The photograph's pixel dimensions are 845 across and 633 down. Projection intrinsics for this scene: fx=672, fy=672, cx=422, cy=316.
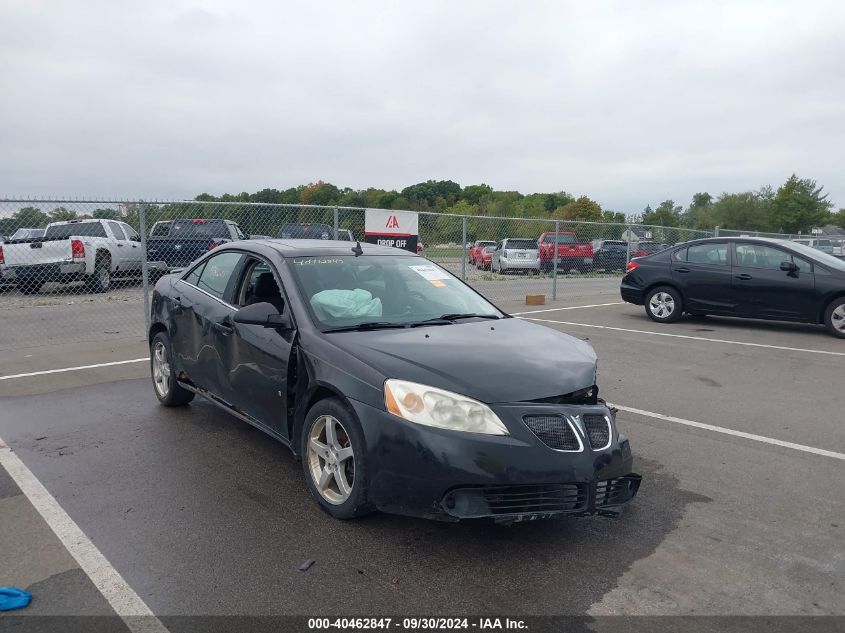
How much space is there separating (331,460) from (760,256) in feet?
30.6

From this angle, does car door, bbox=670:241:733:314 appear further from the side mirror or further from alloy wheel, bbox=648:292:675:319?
the side mirror

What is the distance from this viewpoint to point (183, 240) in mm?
12539

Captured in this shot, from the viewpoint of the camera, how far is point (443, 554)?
3.33m

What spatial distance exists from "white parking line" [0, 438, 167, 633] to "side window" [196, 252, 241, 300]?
1729 mm

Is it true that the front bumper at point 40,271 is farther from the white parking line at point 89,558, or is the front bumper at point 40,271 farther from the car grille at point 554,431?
the car grille at point 554,431

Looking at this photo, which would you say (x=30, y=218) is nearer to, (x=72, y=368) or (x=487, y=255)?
(x=72, y=368)

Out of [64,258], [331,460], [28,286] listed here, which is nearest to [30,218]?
[28,286]

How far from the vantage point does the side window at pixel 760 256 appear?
34.6ft

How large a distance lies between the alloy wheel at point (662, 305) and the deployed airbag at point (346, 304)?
8.44 m

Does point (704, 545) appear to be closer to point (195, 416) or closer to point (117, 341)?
point (195, 416)

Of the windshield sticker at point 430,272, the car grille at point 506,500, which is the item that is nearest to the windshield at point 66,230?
the windshield sticker at point 430,272

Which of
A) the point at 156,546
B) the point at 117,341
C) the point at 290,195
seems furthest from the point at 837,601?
the point at 290,195

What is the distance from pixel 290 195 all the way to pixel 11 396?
44525 millimetres

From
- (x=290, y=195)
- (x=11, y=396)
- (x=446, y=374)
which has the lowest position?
(x=11, y=396)
